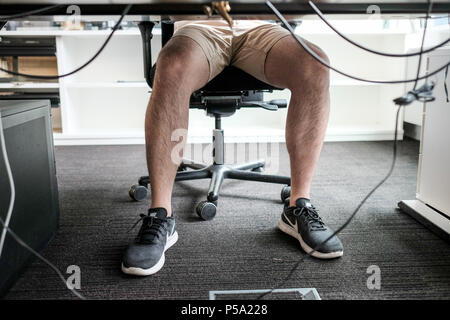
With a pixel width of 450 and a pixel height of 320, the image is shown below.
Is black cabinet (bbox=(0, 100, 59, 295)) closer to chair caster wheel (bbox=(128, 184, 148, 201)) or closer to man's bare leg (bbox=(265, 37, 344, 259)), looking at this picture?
chair caster wheel (bbox=(128, 184, 148, 201))

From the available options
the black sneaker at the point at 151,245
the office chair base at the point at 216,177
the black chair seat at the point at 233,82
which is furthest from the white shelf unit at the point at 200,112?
the black sneaker at the point at 151,245

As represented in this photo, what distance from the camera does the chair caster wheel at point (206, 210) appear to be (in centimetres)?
133

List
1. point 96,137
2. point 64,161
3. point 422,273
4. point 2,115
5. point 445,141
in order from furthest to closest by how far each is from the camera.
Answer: point 96,137 → point 64,161 → point 445,141 → point 422,273 → point 2,115

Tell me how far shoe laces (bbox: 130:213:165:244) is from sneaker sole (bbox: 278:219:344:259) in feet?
1.20

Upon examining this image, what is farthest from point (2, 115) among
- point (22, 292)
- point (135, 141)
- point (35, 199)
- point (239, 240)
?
point (135, 141)

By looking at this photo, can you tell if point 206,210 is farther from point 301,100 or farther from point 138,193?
point 301,100

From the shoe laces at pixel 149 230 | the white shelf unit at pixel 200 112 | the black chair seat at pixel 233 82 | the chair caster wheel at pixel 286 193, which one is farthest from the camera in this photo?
the white shelf unit at pixel 200 112

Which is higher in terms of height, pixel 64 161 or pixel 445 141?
pixel 445 141

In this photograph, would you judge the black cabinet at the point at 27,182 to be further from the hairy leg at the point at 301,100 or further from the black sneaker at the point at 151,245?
the hairy leg at the point at 301,100

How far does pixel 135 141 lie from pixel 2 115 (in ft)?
6.02

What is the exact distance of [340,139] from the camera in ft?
9.10

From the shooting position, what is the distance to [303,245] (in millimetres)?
1114

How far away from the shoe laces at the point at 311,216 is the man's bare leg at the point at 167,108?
0.38 metres

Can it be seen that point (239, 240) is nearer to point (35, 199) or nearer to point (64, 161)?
point (35, 199)
